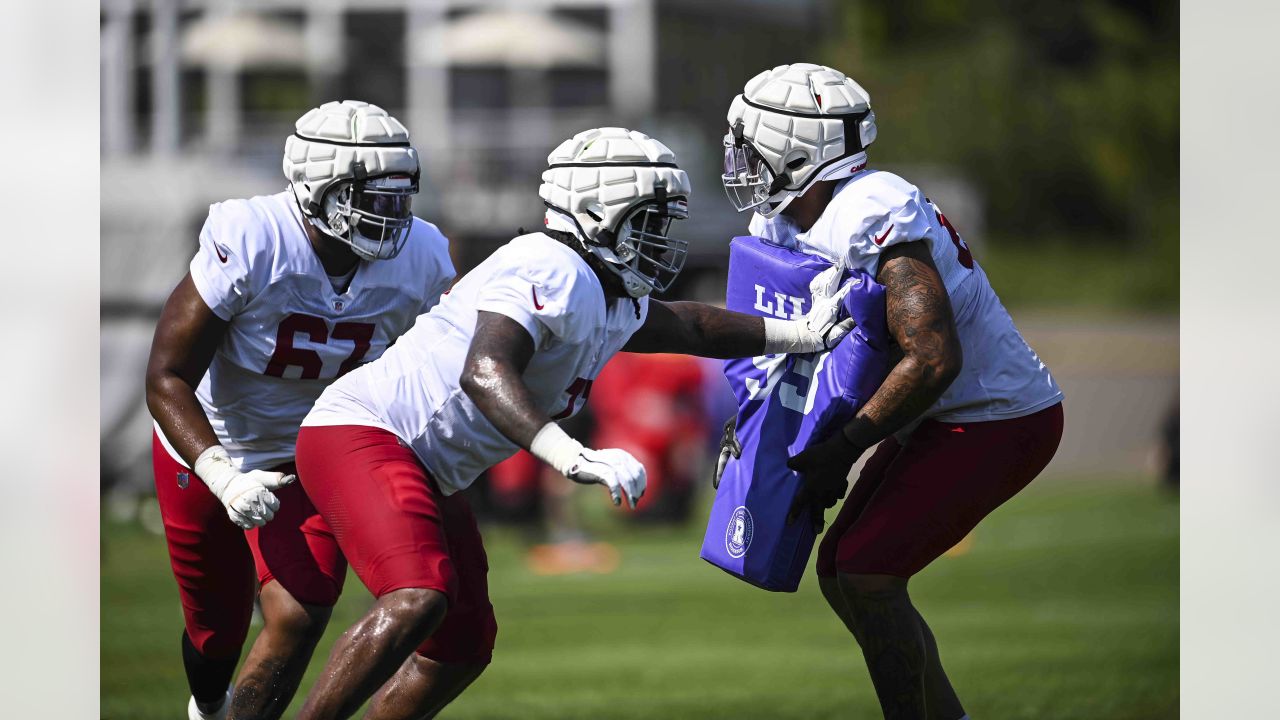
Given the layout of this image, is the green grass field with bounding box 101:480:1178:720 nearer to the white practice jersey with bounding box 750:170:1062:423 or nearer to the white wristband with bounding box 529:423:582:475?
the white practice jersey with bounding box 750:170:1062:423

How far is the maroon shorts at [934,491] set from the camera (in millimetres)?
3217

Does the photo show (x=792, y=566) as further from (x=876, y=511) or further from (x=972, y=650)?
(x=972, y=650)

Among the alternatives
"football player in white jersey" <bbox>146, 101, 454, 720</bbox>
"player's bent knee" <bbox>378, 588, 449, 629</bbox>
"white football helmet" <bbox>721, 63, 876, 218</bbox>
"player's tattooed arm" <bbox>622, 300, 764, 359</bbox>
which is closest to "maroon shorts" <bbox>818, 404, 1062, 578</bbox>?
"player's tattooed arm" <bbox>622, 300, 764, 359</bbox>

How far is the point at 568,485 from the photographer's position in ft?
31.3

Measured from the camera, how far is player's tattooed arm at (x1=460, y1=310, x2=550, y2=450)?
9.18 feet

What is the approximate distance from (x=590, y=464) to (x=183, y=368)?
3.30 ft

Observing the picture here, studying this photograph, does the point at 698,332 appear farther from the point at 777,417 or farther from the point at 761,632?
the point at 761,632

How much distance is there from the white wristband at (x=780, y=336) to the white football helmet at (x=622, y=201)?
1.06 feet

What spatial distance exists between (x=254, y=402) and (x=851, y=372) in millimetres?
1328

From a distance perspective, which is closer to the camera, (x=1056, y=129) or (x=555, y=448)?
(x=555, y=448)

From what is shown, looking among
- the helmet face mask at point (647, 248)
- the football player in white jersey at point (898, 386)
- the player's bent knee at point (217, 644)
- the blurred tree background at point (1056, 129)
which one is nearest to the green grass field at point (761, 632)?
the player's bent knee at point (217, 644)

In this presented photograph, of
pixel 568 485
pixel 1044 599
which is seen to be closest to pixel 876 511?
pixel 1044 599

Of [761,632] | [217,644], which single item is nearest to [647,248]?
[217,644]

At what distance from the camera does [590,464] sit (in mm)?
2748
